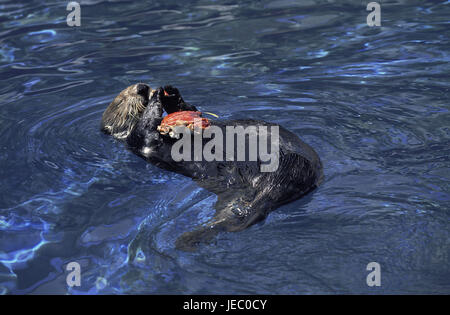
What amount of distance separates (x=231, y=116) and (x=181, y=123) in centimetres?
107

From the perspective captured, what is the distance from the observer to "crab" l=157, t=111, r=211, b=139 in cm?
419

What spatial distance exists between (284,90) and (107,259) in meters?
3.07

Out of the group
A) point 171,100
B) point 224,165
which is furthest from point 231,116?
point 224,165

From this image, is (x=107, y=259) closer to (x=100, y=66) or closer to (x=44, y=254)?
(x=44, y=254)

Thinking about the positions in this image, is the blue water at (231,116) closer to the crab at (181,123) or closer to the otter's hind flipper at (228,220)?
the otter's hind flipper at (228,220)

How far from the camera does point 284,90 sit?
574 cm

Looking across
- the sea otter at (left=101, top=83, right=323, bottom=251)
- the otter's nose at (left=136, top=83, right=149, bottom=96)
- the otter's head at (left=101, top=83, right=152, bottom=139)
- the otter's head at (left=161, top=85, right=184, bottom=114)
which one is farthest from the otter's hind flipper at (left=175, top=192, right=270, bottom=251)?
the otter's nose at (left=136, top=83, right=149, bottom=96)

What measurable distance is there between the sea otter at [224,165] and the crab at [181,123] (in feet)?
0.24

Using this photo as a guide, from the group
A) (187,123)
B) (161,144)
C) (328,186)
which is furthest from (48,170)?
(328,186)

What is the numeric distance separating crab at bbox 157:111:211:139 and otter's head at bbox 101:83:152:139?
591mm

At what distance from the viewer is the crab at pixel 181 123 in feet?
13.8

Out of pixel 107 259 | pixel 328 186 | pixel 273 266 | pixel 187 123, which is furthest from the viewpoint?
pixel 187 123

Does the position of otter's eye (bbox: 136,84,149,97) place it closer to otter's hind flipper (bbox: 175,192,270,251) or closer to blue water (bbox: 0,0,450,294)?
blue water (bbox: 0,0,450,294)

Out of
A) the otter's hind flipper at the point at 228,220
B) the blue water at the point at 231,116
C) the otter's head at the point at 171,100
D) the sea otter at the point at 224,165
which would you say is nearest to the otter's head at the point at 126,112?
the sea otter at the point at 224,165
